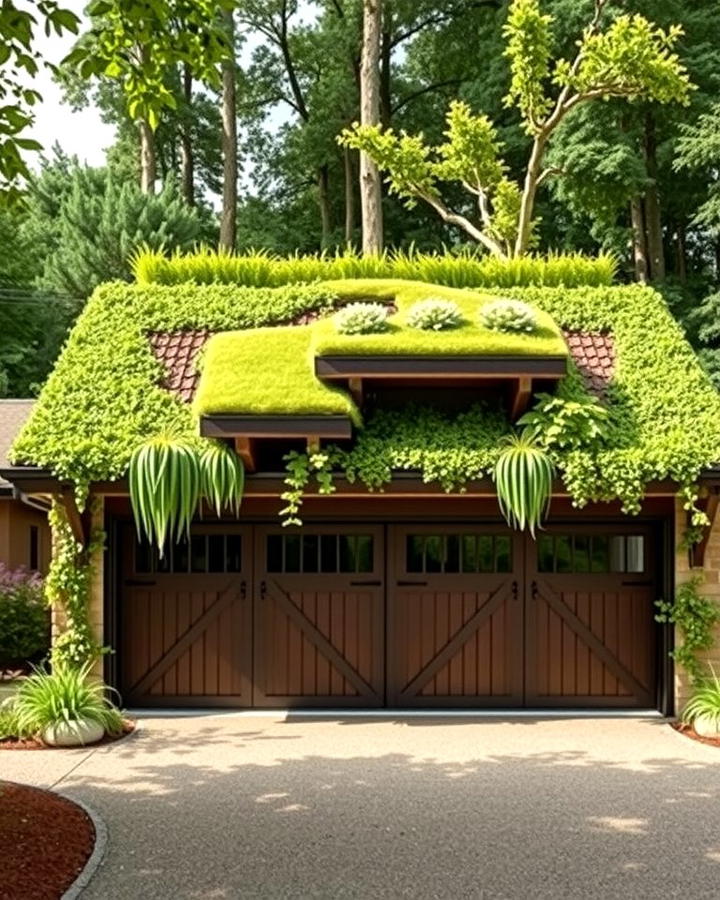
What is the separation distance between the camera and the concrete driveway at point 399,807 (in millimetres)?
5047

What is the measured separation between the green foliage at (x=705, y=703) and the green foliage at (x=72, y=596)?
5628mm

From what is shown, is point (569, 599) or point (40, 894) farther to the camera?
point (569, 599)

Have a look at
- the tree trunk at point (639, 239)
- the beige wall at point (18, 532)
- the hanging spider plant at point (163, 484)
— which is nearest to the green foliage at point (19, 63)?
the hanging spider plant at point (163, 484)

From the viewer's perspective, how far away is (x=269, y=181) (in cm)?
3428

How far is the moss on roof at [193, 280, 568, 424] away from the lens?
8977 mm

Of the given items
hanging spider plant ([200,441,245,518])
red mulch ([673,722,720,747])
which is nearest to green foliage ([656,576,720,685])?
red mulch ([673,722,720,747])

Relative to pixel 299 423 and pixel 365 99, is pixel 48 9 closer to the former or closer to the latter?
pixel 299 423

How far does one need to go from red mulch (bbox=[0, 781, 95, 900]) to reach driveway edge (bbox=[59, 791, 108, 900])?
29 millimetres

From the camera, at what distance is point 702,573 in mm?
9430

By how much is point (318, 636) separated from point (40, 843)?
15.4ft

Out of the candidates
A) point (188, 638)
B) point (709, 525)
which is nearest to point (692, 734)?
point (709, 525)

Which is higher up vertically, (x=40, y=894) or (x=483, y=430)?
(x=483, y=430)

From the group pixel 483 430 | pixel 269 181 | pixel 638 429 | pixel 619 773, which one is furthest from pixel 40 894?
pixel 269 181

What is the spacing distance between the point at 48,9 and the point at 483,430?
5.59 meters
